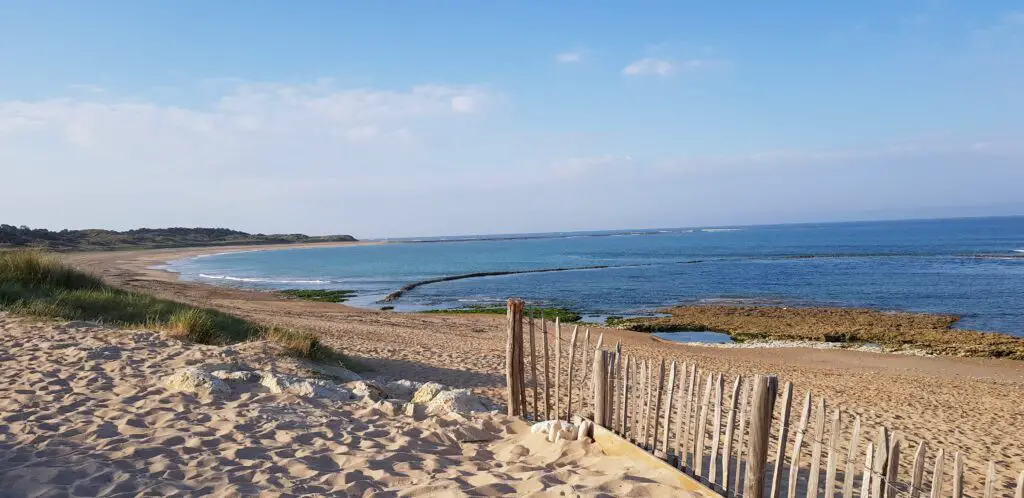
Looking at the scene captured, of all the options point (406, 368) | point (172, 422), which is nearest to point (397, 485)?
point (172, 422)

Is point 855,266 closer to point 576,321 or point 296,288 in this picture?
point 576,321

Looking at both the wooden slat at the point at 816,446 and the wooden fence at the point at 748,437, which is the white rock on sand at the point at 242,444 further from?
the wooden slat at the point at 816,446

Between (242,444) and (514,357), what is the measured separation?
285 centimetres

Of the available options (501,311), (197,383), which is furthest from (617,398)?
(501,311)

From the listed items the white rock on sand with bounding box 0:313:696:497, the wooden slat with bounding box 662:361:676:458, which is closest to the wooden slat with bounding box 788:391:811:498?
the white rock on sand with bounding box 0:313:696:497

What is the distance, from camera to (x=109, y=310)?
11.3 meters

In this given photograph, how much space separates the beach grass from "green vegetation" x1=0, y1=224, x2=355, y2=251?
3897 centimetres

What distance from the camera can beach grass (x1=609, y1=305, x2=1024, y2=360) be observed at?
1825cm

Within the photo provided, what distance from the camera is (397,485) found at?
4664 mm

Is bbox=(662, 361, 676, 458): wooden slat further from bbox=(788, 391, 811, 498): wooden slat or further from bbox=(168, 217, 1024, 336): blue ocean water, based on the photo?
bbox=(168, 217, 1024, 336): blue ocean water

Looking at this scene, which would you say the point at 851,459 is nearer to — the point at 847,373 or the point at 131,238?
the point at 847,373

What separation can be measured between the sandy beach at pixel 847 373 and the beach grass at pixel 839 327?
178cm

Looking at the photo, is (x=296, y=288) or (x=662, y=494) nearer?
(x=662, y=494)

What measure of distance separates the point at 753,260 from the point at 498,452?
57.6 m
